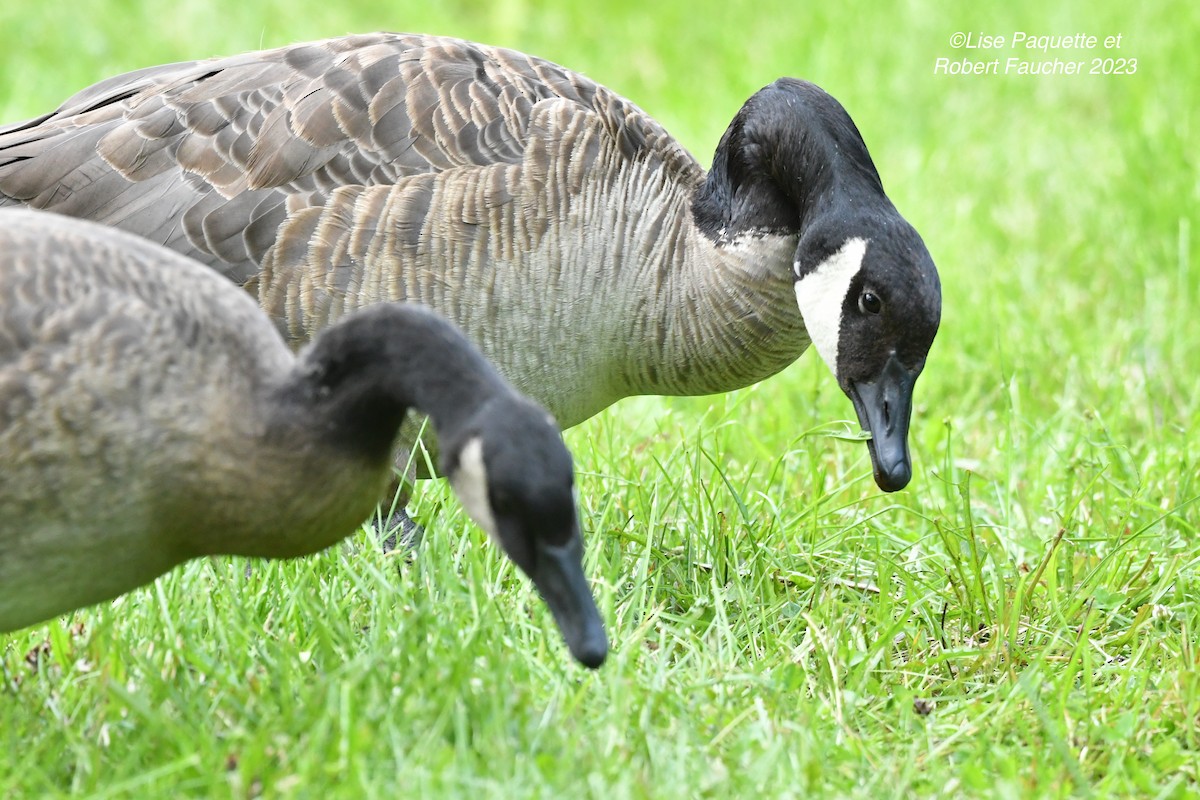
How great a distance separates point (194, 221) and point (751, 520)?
6.86 ft

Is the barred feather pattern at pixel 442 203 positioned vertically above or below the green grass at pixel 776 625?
above

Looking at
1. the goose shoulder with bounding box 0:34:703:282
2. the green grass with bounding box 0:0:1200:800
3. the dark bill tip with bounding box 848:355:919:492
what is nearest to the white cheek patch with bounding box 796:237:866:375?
the dark bill tip with bounding box 848:355:919:492

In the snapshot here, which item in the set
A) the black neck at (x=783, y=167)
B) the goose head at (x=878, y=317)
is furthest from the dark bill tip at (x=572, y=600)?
the black neck at (x=783, y=167)

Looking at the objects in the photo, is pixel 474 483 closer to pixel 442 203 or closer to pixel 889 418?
pixel 442 203

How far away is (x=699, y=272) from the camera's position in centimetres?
529

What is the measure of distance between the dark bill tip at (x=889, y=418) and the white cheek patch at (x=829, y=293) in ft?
0.56

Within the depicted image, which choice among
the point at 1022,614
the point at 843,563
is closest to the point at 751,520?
the point at 843,563

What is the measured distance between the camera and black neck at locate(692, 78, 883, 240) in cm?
505

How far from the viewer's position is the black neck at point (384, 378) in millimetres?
3229

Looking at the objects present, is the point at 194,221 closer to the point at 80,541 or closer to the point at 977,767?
the point at 80,541

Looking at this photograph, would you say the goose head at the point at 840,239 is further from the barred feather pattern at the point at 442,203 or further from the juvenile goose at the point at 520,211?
the barred feather pattern at the point at 442,203

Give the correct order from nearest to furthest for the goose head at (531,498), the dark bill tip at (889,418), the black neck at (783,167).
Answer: the goose head at (531,498) → the dark bill tip at (889,418) → the black neck at (783,167)

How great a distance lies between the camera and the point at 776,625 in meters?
4.54
